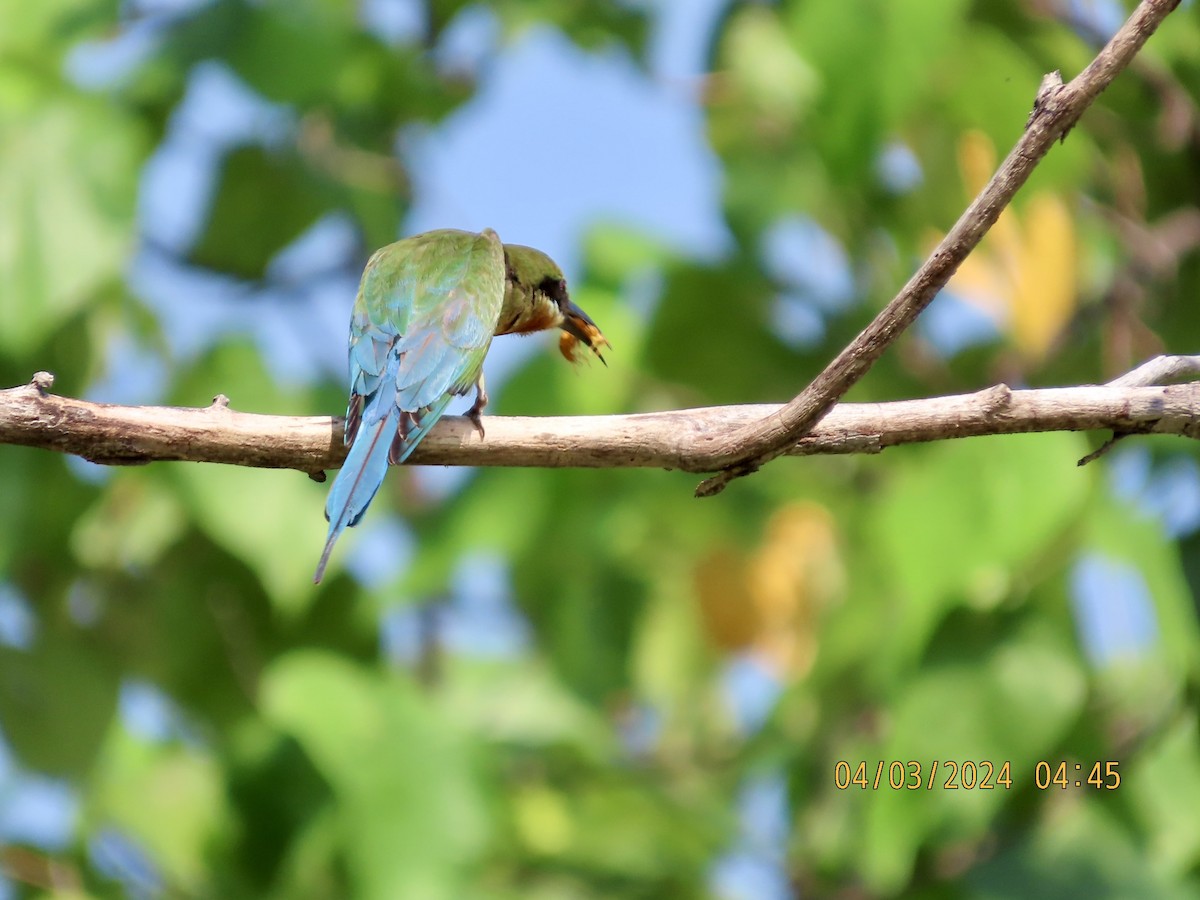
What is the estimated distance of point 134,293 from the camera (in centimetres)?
441

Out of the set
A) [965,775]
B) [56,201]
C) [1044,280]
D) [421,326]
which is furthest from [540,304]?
[965,775]

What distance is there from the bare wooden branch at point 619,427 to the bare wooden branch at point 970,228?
10cm

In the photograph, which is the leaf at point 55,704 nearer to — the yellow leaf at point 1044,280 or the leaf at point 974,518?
the leaf at point 974,518

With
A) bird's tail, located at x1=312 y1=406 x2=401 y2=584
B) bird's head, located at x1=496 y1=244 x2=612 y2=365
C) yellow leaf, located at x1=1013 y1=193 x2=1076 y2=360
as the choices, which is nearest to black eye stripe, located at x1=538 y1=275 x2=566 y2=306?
bird's head, located at x1=496 y1=244 x2=612 y2=365

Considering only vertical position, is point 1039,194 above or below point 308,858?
above

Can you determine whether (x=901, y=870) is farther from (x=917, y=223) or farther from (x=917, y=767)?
(x=917, y=223)

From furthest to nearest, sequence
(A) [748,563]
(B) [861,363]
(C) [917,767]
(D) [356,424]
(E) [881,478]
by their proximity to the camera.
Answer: (A) [748,563] < (E) [881,478] < (C) [917,767] < (D) [356,424] < (B) [861,363]

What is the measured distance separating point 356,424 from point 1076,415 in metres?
1.33

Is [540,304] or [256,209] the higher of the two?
[256,209]

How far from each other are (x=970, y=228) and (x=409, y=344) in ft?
4.72

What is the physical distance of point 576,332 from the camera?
420cm

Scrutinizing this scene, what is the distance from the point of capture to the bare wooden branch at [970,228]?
220cm

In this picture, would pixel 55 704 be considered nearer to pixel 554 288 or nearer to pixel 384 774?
pixel 384 774

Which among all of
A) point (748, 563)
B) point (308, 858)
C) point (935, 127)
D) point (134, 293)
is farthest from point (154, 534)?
point (935, 127)
